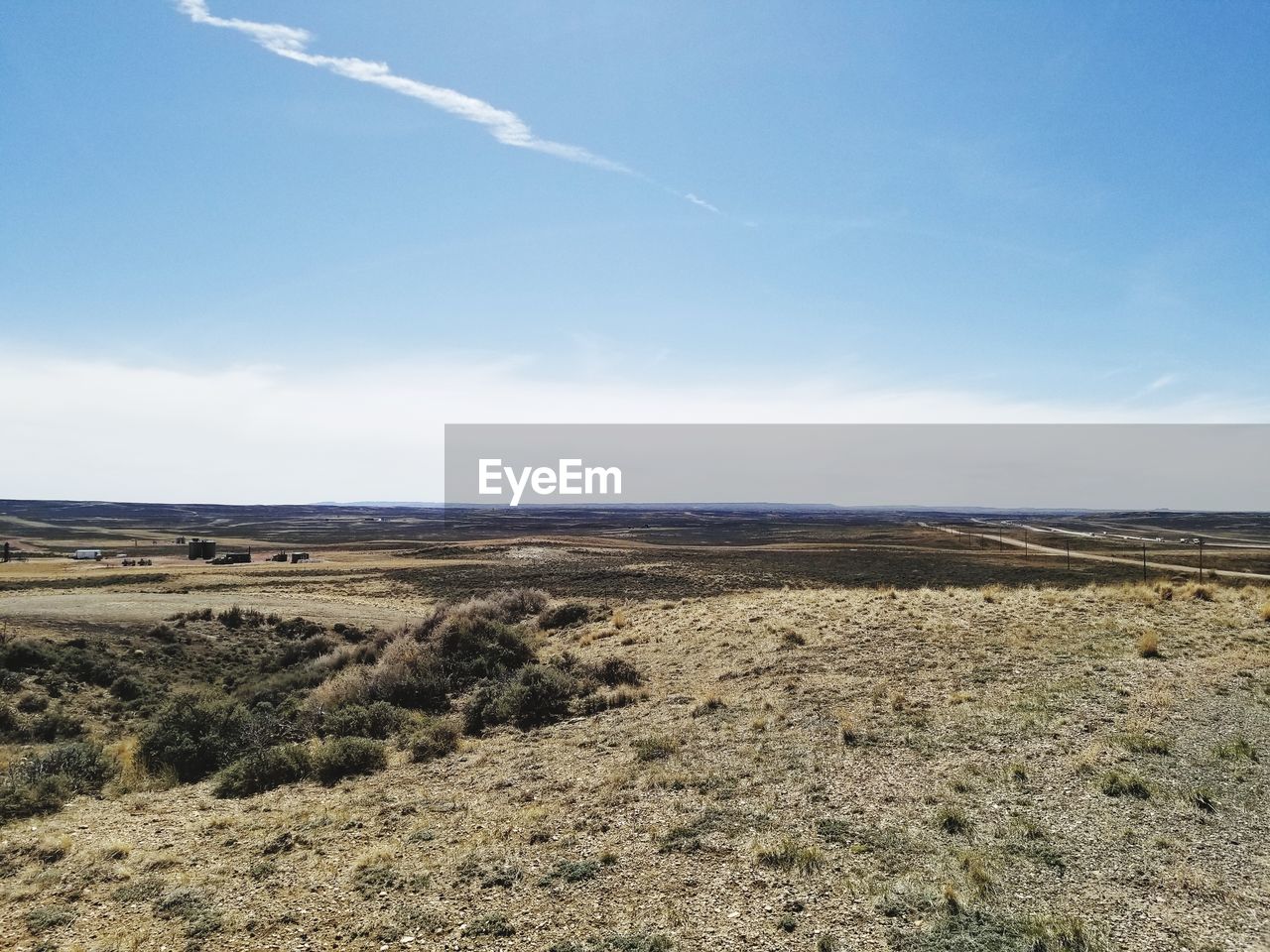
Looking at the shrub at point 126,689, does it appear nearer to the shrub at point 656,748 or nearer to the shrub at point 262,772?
the shrub at point 262,772

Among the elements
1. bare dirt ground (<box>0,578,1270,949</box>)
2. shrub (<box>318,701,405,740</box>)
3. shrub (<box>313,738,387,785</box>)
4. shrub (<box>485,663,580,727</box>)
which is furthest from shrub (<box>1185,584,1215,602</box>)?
shrub (<box>313,738,387,785</box>)

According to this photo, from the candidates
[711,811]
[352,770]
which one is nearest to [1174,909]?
[711,811]

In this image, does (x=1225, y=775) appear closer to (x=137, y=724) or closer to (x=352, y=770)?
(x=352, y=770)

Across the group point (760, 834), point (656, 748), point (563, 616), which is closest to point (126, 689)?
point (563, 616)

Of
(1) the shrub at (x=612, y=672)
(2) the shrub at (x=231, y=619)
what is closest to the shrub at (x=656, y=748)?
(1) the shrub at (x=612, y=672)

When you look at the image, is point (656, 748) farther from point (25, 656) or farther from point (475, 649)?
point (25, 656)
